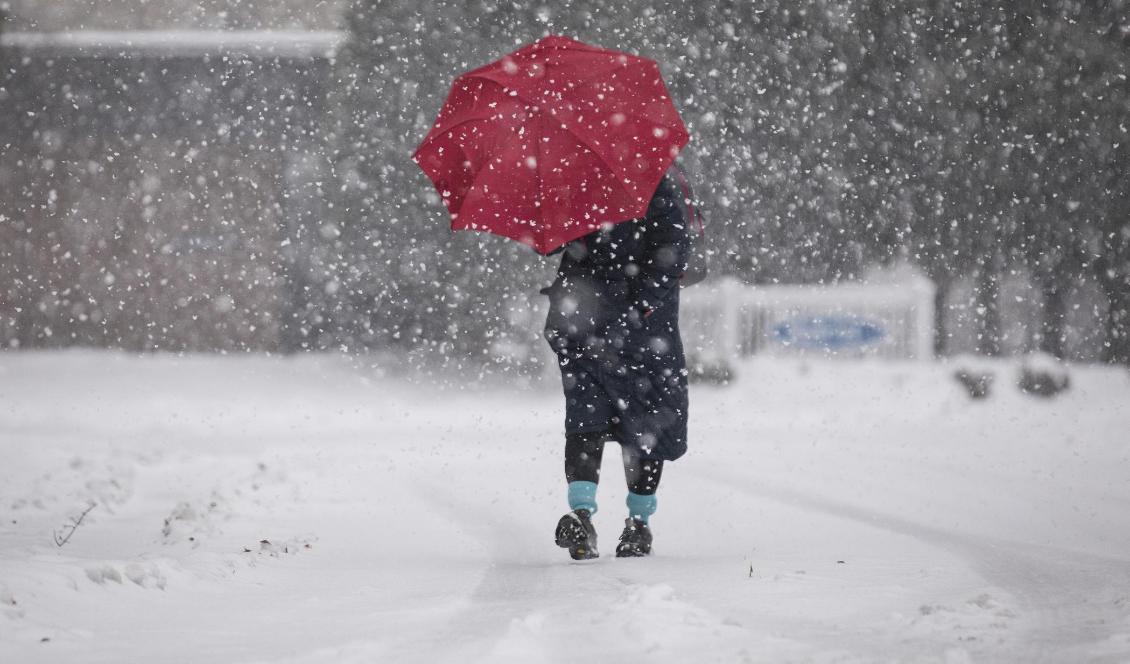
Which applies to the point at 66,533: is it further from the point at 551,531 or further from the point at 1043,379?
the point at 1043,379

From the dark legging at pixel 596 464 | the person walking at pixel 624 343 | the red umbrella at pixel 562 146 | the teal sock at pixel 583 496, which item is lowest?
the teal sock at pixel 583 496

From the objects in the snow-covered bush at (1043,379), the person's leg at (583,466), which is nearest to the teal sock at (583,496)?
the person's leg at (583,466)

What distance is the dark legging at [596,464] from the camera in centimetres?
341

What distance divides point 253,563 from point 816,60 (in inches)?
444

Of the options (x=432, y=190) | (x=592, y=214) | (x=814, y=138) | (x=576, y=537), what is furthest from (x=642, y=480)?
(x=814, y=138)

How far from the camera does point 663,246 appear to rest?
10.9ft

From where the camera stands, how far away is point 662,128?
3.21 metres

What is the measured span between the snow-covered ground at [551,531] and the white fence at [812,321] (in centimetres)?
224

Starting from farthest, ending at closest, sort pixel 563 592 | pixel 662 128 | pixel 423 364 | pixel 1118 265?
pixel 1118 265 → pixel 423 364 → pixel 662 128 → pixel 563 592

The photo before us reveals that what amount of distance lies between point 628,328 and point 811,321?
32.1 ft

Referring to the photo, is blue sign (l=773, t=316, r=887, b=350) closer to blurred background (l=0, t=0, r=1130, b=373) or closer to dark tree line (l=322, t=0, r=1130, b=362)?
blurred background (l=0, t=0, r=1130, b=373)

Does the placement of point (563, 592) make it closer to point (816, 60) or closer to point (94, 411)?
point (94, 411)

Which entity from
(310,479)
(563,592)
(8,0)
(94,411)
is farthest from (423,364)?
(563,592)

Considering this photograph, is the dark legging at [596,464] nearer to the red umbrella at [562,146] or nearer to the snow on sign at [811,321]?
the red umbrella at [562,146]
